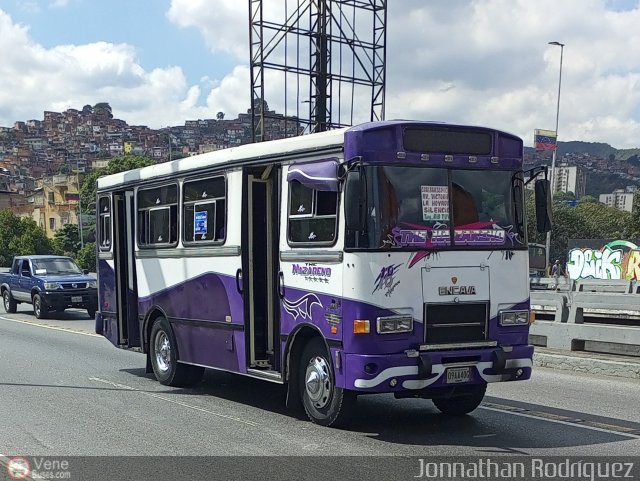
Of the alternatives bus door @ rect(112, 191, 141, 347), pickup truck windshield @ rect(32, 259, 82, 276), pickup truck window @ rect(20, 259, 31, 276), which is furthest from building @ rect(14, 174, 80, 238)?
bus door @ rect(112, 191, 141, 347)

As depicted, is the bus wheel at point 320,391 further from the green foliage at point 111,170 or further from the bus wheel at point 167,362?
the green foliage at point 111,170

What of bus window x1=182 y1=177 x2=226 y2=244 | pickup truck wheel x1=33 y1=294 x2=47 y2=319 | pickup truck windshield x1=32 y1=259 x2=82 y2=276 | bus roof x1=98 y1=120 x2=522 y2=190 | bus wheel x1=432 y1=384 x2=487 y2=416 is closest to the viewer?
bus roof x1=98 y1=120 x2=522 y2=190

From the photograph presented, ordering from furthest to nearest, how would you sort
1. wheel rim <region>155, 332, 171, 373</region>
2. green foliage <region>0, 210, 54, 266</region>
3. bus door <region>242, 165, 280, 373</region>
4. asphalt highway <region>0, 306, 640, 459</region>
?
1. green foliage <region>0, 210, 54, 266</region>
2. wheel rim <region>155, 332, 171, 373</region>
3. bus door <region>242, 165, 280, 373</region>
4. asphalt highway <region>0, 306, 640, 459</region>

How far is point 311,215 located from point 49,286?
17929mm

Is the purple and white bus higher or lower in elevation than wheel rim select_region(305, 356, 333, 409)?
higher

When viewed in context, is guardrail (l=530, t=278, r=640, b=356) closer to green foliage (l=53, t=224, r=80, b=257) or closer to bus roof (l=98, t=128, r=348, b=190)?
bus roof (l=98, t=128, r=348, b=190)

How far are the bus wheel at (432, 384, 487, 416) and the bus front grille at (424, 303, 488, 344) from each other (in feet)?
3.36

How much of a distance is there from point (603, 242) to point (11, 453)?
4167cm

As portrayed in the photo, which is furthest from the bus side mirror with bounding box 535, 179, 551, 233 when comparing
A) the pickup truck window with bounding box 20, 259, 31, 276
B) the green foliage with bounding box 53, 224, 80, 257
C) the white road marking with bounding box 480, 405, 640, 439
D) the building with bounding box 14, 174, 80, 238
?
the building with bounding box 14, 174, 80, 238

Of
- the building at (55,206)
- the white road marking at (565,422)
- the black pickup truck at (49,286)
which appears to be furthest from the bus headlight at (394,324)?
the building at (55,206)

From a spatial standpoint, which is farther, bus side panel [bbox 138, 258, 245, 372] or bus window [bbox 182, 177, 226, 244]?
bus window [bbox 182, 177, 226, 244]

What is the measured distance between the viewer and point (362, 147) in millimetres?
7520

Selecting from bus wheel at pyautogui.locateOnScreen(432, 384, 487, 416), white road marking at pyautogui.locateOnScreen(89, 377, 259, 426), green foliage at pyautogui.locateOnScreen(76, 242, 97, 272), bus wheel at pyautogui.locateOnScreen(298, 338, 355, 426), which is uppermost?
bus wheel at pyautogui.locateOnScreen(298, 338, 355, 426)

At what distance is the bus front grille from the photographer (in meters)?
7.69
